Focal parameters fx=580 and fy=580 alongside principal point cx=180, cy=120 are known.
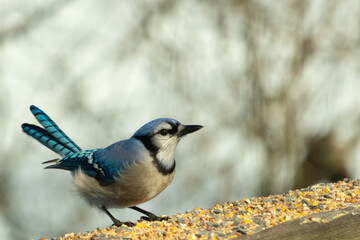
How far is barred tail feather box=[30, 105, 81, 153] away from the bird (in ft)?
1.12

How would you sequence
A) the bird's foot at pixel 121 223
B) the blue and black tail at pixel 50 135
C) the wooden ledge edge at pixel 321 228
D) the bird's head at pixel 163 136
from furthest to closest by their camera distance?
1. the blue and black tail at pixel 50 135
2. the bird's head at pixel 163 136
3. the bird's foot at pixel 121 223
4. the wooden ledge edge at pixel 321 228

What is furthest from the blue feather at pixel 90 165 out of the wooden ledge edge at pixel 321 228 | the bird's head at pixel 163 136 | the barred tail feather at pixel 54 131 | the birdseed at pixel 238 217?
the wooden ledge edge at pixel 321 228

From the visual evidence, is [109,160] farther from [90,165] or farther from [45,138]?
[45,138]

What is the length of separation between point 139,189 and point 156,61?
1617 mm

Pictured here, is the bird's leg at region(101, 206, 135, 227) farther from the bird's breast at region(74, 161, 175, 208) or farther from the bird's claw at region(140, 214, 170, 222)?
the bird's claw at region(140, 214, 170, 222)

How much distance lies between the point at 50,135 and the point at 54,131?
0.13 ft

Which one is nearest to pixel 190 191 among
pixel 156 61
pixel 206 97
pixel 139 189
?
pixel 206 97

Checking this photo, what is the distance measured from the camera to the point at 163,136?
3.35 meters

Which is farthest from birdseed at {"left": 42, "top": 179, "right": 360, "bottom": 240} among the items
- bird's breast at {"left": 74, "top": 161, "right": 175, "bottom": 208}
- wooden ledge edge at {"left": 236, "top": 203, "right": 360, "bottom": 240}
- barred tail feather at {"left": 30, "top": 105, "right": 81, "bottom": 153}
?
barred tail feather at {"left": 30, "top": 105, "right": 81, "bottom": 153}

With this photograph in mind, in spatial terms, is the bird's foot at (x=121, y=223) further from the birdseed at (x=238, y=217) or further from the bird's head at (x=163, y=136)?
the bird's head at (x=163, y=136)

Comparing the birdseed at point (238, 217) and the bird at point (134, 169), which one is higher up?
the bird at point (134, 169)

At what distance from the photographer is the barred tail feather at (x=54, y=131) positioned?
393 centimetres

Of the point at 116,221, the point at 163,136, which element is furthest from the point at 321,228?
the point at 116,221

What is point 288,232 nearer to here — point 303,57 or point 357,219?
point 357,219
